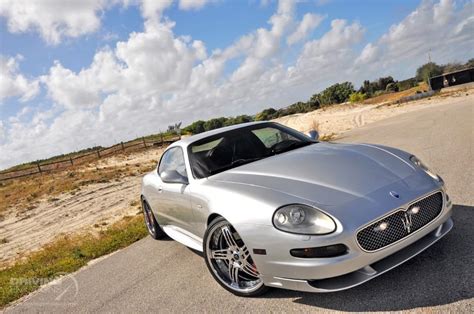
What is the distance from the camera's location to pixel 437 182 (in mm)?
3496

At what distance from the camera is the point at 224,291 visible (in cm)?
371

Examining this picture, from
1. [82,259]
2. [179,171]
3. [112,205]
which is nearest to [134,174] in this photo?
[112,205]

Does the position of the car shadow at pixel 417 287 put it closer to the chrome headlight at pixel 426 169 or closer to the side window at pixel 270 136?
the chrome headlight at pixel 426 169

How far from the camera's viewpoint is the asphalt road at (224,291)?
9.58 ft

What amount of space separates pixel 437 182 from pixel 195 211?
2.24 meters

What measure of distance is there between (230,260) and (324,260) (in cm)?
103

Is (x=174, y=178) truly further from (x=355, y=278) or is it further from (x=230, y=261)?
(x=355, y=278)

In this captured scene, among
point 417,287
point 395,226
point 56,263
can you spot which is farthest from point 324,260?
point 56,263

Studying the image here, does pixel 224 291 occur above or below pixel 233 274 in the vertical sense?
below

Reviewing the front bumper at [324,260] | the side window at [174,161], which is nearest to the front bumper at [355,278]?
the front bumper at [324,260]

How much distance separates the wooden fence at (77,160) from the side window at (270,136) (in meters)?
41.4

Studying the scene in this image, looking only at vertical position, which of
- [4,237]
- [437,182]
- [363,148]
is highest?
[363,148]

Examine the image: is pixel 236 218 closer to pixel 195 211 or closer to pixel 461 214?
pixel 195 211

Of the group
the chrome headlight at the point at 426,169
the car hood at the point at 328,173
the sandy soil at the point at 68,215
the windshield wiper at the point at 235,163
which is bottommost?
the sandy soil at the point at 68,215
